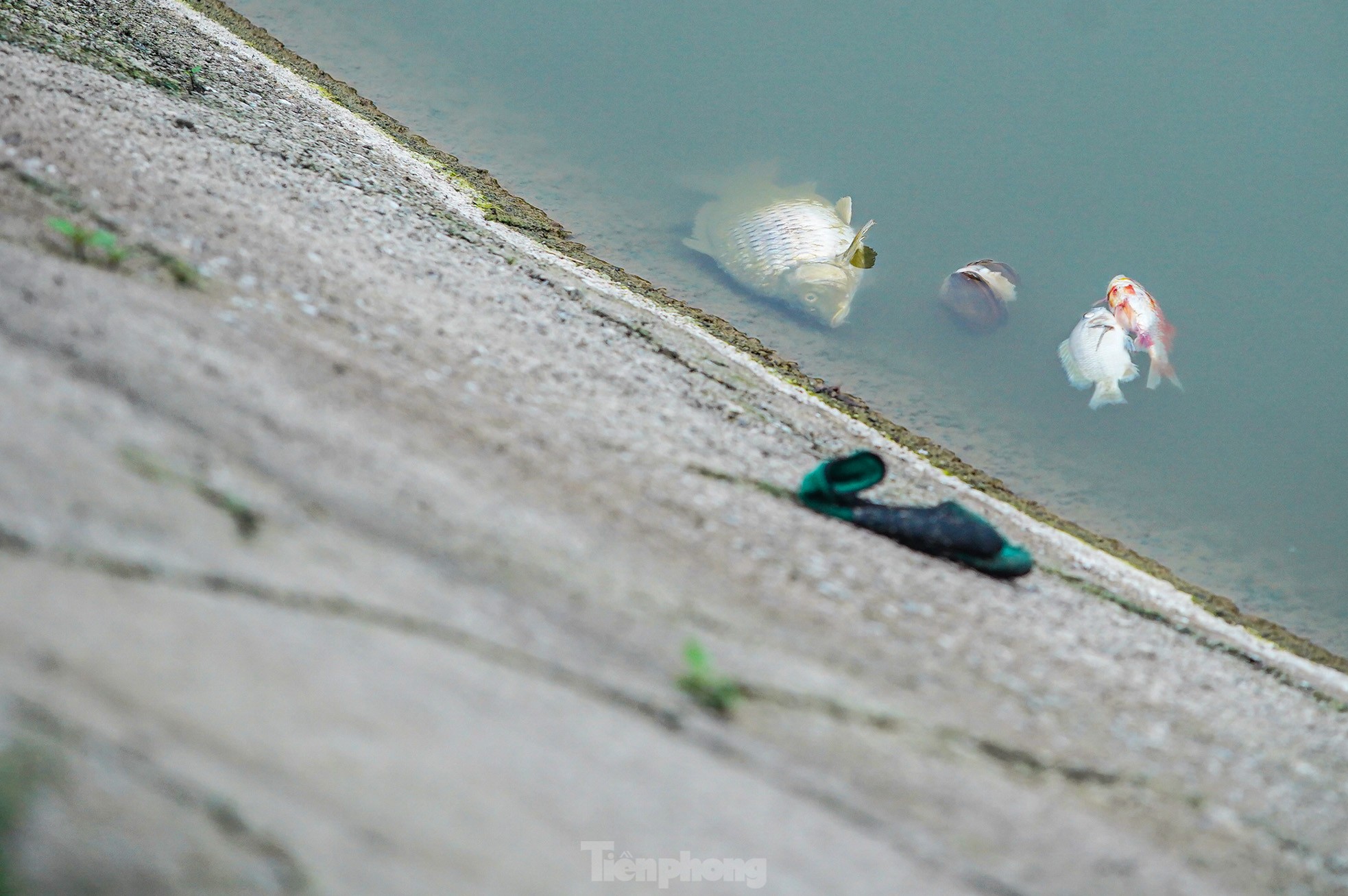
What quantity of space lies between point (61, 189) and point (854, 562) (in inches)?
129

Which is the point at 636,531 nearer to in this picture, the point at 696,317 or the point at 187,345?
the point at 187,345

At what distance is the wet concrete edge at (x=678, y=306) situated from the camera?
488cm

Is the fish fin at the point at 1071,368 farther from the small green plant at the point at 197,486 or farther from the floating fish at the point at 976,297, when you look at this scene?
the small green plant at the point at 197,486

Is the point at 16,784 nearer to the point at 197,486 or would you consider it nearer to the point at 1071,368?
the point at 197,486

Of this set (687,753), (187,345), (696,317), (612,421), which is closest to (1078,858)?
(687,753)

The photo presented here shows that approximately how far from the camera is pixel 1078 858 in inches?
96.5

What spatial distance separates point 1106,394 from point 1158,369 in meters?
0.53

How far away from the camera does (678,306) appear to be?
5965 mm

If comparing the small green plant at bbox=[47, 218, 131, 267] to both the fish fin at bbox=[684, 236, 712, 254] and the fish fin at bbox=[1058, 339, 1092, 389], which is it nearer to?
the fish fin at bbox=[684, 236, 712, 254]

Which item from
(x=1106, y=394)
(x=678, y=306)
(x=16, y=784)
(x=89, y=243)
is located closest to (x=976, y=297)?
(x=1106, y=394)

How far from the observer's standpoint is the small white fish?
20.2 ft

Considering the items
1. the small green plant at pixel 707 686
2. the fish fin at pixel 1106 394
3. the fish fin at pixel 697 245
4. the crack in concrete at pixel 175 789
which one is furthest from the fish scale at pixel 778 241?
the crack in concrete at pixel 175 789

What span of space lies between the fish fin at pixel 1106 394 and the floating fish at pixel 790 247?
1.78m

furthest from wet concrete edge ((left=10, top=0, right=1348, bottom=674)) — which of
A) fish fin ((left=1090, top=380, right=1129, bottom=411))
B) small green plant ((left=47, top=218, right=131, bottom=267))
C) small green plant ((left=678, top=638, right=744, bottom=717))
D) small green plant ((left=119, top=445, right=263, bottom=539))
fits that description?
small green plant ((left=119, top=445, right=263, bottom=539))
